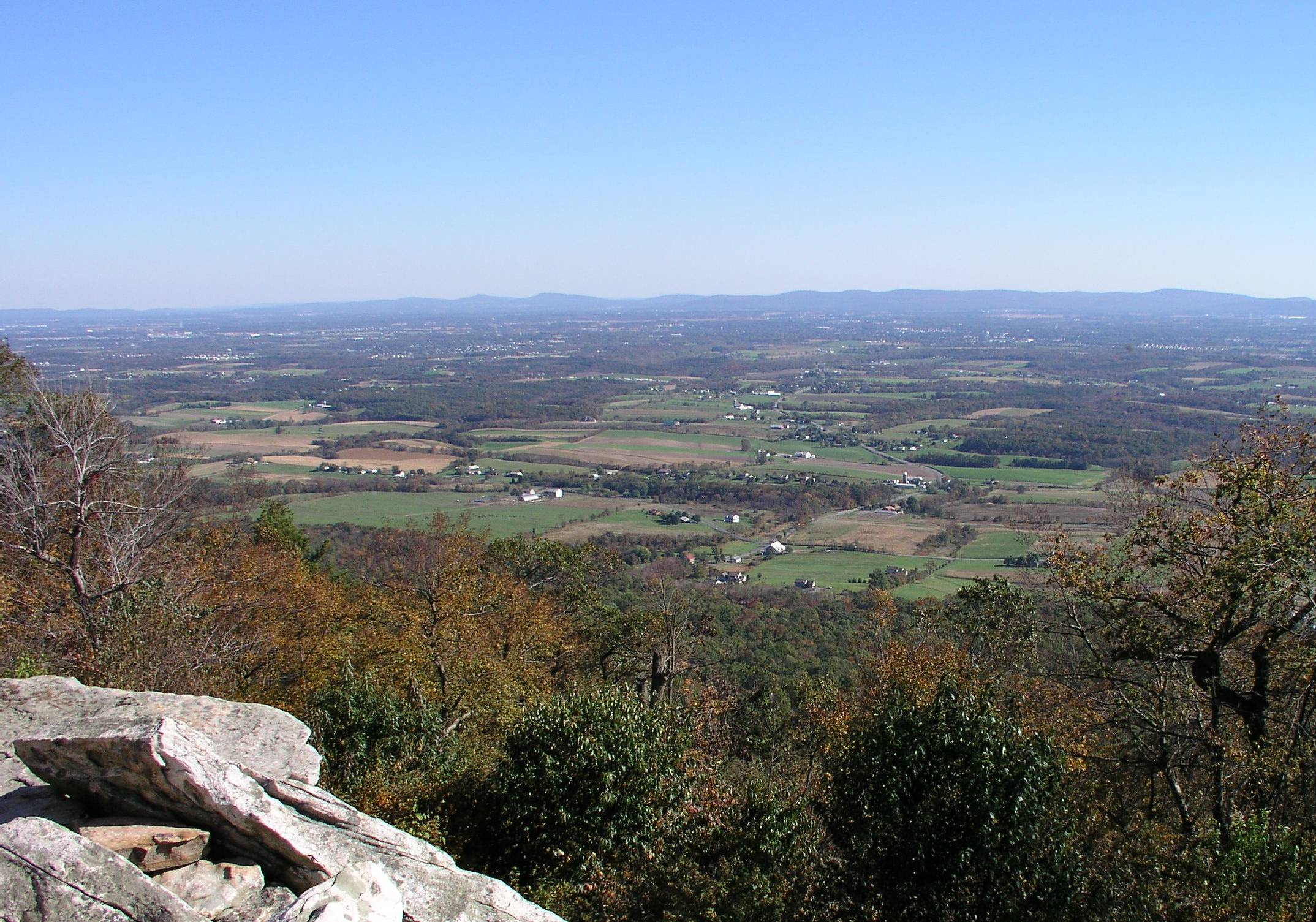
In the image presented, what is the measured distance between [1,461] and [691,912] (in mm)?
19442

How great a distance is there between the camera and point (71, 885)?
7285 mm

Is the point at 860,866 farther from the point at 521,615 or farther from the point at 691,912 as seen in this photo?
the point at 521,615

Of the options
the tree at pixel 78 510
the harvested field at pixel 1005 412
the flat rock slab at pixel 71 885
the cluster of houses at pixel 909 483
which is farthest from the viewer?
the harvested field at pixel 1005 412

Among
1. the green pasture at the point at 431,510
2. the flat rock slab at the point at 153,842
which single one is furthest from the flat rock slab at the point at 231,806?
the green pasture at the point at 431,510

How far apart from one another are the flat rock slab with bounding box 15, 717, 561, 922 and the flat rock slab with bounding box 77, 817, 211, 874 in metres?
0.21

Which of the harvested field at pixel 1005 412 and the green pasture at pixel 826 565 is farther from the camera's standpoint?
the harvested field at pixel 1005 412

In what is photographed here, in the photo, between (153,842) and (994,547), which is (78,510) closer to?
(153,842)

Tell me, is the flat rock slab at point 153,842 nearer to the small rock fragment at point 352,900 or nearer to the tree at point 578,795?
the small rock fragment at point 352,900

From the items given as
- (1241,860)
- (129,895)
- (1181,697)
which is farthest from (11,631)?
(1181,697)

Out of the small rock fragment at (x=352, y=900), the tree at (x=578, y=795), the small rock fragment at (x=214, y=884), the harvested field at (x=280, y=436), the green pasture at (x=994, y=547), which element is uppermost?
the small rock fragment at (x=352, y=900)

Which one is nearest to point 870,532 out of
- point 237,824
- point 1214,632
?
point 1214,632

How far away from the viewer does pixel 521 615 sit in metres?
24.7

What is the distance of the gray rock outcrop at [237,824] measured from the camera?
8086 mm

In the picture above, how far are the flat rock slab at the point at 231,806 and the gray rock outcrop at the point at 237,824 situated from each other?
13mm
